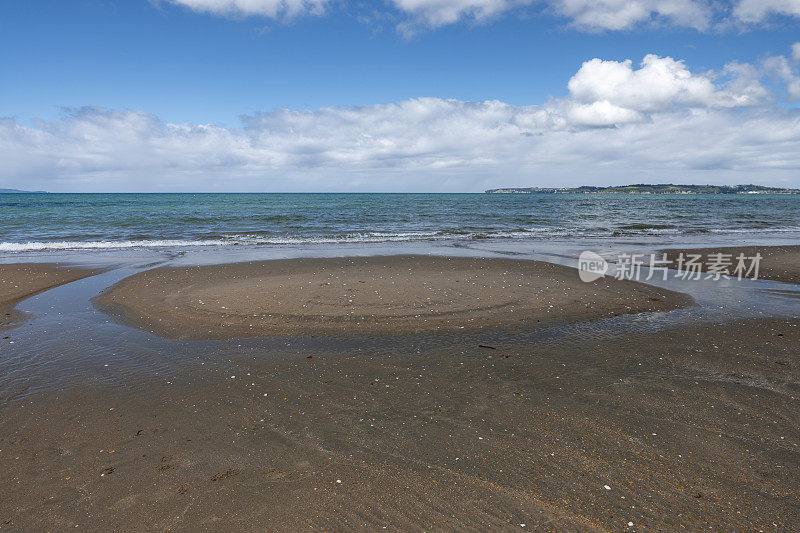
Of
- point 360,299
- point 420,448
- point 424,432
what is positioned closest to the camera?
point 420,448

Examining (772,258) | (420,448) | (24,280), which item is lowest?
(420,448)

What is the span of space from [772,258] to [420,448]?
67.8ft

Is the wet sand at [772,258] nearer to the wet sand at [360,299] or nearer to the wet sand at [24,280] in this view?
the wet sand at [360,299]

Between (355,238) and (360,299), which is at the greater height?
(355,238)

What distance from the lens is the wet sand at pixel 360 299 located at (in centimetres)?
916

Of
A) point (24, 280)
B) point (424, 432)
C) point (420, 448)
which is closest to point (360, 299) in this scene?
point (424, 432)

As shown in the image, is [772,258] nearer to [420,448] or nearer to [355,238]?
[420,448]

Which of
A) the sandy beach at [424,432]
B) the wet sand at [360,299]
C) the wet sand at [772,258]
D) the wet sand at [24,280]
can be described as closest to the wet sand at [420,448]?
the sandy beach at [424,432]

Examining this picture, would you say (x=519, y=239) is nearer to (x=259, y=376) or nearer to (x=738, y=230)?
(x=738, y=230)

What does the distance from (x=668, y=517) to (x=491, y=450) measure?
1.65 m

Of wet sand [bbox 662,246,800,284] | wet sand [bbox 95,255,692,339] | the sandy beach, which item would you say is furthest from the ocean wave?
the sandy beach

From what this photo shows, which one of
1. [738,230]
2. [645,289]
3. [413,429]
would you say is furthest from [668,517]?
[738,230]

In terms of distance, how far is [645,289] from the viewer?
12.5m

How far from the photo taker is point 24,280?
45.4ft
